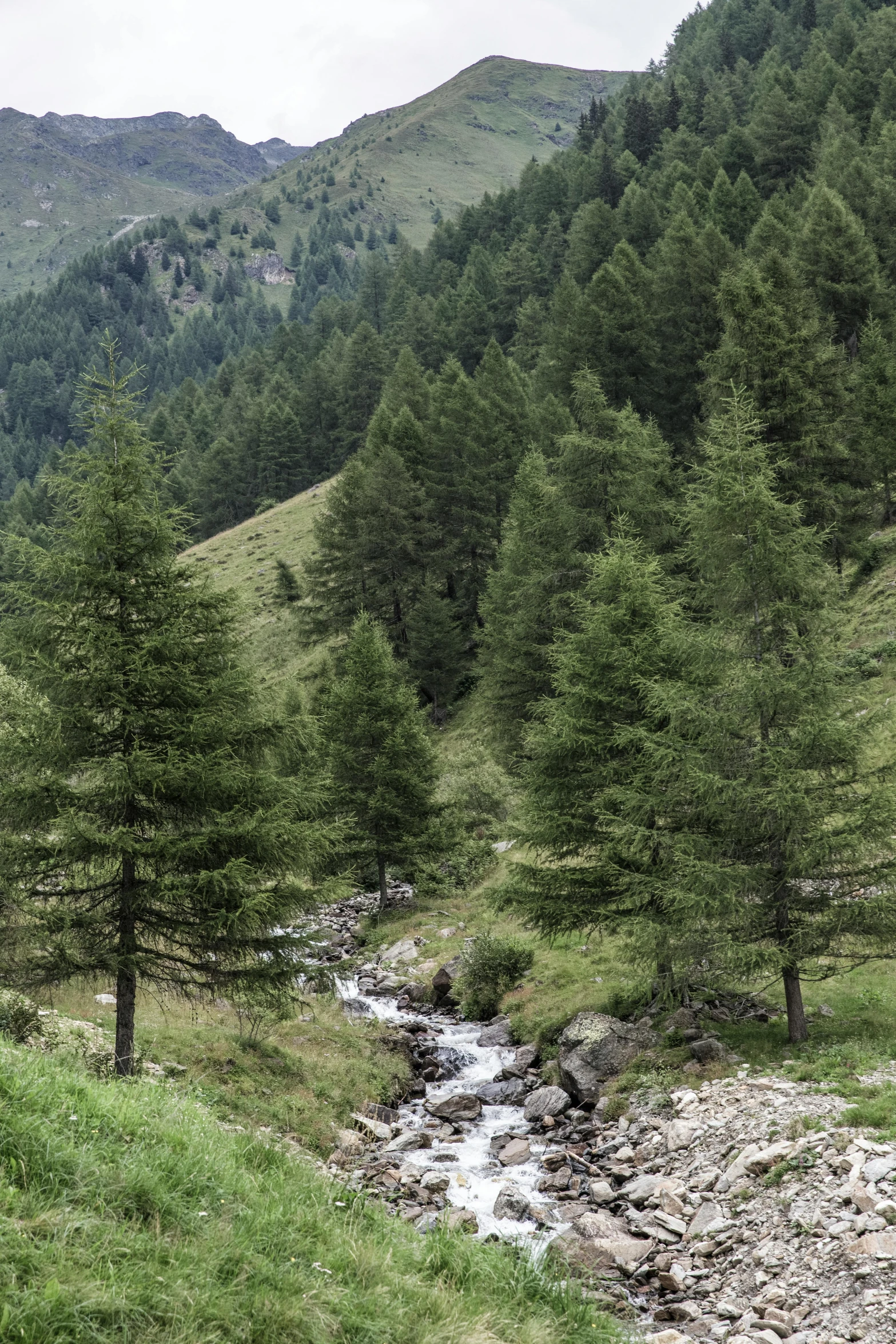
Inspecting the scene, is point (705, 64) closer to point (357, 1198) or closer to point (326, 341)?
point (326, 341)

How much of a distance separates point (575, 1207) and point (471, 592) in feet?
130

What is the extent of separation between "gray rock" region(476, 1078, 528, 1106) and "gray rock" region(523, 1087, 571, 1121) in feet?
1.81

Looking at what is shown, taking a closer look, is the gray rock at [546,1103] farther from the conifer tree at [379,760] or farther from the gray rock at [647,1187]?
the conifer tree at [379,760]

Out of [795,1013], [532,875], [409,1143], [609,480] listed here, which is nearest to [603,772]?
[532,875]

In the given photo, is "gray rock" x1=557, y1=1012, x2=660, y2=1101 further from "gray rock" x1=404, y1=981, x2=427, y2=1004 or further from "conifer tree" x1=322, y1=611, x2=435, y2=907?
"conifer tree" x1=322, y1=611, x2=435, y2=907

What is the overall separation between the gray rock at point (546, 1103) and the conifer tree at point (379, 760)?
14.8m

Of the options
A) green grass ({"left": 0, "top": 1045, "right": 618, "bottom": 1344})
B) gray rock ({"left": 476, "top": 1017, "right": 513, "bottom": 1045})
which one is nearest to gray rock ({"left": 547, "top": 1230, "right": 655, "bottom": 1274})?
green grass ({"left": 0, "top": 1045, "right": 618, "bottom": 1344})

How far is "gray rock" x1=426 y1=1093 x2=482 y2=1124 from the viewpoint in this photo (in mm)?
16531

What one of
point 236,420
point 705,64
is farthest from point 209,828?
point 705,64

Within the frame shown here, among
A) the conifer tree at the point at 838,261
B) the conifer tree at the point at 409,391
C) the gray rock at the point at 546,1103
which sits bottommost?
the gray rock at the point at 546,1103

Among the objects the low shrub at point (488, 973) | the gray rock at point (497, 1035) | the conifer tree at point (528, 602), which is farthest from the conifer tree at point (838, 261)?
the gray rock at point (497, 1035)

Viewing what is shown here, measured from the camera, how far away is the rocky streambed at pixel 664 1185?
30.2ft

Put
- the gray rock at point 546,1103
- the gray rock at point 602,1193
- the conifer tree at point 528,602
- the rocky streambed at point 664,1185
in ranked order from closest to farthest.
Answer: the rocky streambed at point 664,1185, the gray rock at point 602,1193, the gray rock at point 546,1103, the conifer tree at point 528,602

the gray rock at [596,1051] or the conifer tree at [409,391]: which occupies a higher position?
the conifer tree at [409,391]
